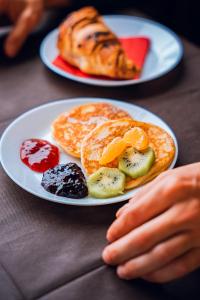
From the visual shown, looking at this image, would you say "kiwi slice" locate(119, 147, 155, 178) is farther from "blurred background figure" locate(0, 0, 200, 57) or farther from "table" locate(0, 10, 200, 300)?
"blurred background figure" locate(0, 0, 200, 57)

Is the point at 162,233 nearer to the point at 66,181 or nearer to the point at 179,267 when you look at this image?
the point at 179,267

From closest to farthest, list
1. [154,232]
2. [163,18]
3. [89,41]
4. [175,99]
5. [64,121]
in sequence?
[154,232] → [64,121] → [175,99] → [89,41] → [163,18]

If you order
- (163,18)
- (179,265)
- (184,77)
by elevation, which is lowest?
(163,18)

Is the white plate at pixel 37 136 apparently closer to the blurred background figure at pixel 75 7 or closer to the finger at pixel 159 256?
the finger at pixel 159 256

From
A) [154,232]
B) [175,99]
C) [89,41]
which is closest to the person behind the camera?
[154,232]

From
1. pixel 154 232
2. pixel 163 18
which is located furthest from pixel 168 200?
pixel 163 18

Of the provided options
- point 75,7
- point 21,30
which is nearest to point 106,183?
point 21,30

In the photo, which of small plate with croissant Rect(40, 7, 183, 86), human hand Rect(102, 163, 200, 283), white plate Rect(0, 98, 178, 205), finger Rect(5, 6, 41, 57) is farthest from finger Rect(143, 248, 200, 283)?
finger Rect(5, 6, 41, 57)

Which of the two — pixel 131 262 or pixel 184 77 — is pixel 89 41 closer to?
pixel 184 77


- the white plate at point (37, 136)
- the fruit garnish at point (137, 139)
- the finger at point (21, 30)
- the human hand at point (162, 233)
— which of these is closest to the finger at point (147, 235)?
the human hand at point (162, 233)
